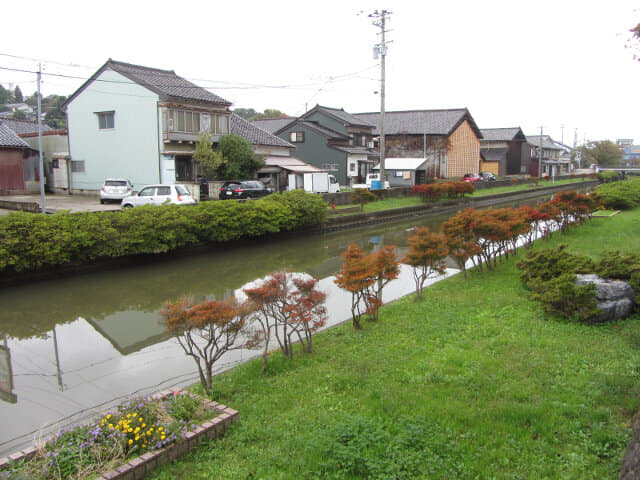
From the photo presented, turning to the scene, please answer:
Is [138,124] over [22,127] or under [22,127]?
under

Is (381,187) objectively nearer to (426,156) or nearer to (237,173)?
(237,173)

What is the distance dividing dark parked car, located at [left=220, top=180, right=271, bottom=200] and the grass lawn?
18906mm

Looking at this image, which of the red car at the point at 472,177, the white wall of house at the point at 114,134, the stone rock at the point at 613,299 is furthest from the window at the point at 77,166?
the red car at the point at 472,177

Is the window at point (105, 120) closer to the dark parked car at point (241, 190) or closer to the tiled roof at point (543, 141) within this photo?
the dark parked car at point (241, 190)

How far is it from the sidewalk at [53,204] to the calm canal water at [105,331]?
4762 millimetres

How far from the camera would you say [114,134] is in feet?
95.3

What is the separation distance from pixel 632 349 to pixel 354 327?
163 inches

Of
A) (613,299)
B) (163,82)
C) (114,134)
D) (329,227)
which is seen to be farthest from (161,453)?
(114,134)

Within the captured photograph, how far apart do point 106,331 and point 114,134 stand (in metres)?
22.3

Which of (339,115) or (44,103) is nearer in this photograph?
(339,115)

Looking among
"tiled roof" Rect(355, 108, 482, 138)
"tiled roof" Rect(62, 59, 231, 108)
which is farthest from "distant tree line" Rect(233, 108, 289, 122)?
"tiled roof" Rect(62, 59, 231, 108)

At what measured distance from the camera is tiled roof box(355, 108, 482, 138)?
2095 inches

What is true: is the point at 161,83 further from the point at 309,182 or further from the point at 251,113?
the point at 251,113

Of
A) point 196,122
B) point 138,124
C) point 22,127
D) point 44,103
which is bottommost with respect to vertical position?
point 138,124
